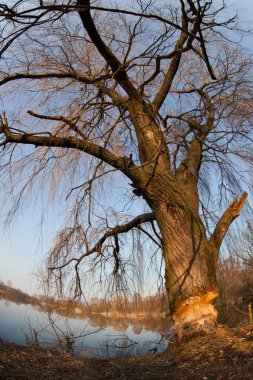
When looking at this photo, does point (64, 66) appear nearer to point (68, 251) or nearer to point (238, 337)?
point (68, 251)

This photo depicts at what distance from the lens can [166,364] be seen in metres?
3.33

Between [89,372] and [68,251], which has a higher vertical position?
[68,251]

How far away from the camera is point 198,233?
4.51m

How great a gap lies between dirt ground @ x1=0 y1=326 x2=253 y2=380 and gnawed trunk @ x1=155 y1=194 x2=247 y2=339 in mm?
260

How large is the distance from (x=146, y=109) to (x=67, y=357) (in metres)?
3.37

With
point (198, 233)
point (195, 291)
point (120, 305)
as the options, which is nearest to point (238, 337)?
point (195, 291)

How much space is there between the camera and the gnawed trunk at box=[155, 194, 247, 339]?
13.2 ft

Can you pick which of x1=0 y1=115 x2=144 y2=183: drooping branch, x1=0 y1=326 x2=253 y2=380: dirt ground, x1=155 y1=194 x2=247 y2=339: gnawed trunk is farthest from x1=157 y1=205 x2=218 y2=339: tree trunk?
x1=0 y1=115 x2=144 y2=183: drooping branch

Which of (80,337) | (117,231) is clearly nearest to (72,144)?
(117,231)

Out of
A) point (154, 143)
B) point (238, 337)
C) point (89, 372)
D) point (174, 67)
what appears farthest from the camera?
point (174, 67)

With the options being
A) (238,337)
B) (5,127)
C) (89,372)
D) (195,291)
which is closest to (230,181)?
(195,291)

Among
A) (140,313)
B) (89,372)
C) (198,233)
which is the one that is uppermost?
(198,233)

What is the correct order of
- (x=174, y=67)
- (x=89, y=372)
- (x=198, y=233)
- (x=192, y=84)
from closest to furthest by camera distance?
(x=89, y=372) → (x=198, y=233) → (x=174, y=67) → (x=192, y=84)

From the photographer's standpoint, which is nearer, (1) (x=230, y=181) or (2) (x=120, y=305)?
(2) (x=120, y=305)
